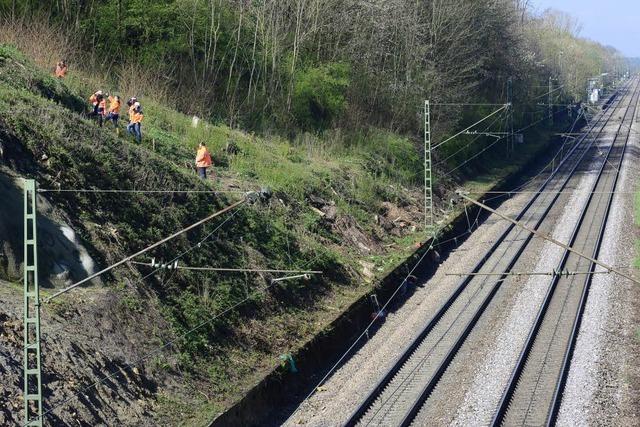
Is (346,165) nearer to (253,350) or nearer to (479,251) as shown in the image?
(479,251)

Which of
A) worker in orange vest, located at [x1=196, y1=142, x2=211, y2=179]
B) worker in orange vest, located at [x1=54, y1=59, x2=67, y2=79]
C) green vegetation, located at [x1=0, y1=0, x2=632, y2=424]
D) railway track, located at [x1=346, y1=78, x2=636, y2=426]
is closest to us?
railway track, located at [x1=346, y1=78, x2=636, y2=426]

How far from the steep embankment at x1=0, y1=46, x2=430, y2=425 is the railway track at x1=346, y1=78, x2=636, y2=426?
2438 mm

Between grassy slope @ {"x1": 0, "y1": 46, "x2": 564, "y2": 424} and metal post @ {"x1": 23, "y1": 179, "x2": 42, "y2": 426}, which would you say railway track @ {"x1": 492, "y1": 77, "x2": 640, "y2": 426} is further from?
metal post @ {"x1": 23, "y1": 179, "x2": 42, "y2": 426}

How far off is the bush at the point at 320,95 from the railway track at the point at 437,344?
9.19m

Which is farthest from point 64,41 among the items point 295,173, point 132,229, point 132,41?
point 132,229

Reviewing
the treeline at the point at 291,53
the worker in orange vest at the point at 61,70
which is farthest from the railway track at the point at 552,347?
the worker in orange vest at the point at 61,70

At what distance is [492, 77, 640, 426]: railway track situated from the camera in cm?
1711

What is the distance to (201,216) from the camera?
906 inches

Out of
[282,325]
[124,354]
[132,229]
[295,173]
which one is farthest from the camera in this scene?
[295,173]

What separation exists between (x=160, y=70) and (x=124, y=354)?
19.4 meters

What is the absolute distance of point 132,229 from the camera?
2023cm

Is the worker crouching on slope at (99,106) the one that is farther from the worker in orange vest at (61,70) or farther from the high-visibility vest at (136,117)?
the worker in orange vest at (61,70)

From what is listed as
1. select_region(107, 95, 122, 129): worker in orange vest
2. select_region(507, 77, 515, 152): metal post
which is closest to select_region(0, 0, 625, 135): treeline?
select_region(507, 77, 515, 152): metal post

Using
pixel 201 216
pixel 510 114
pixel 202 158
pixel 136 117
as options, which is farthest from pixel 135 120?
pixel 510 114
